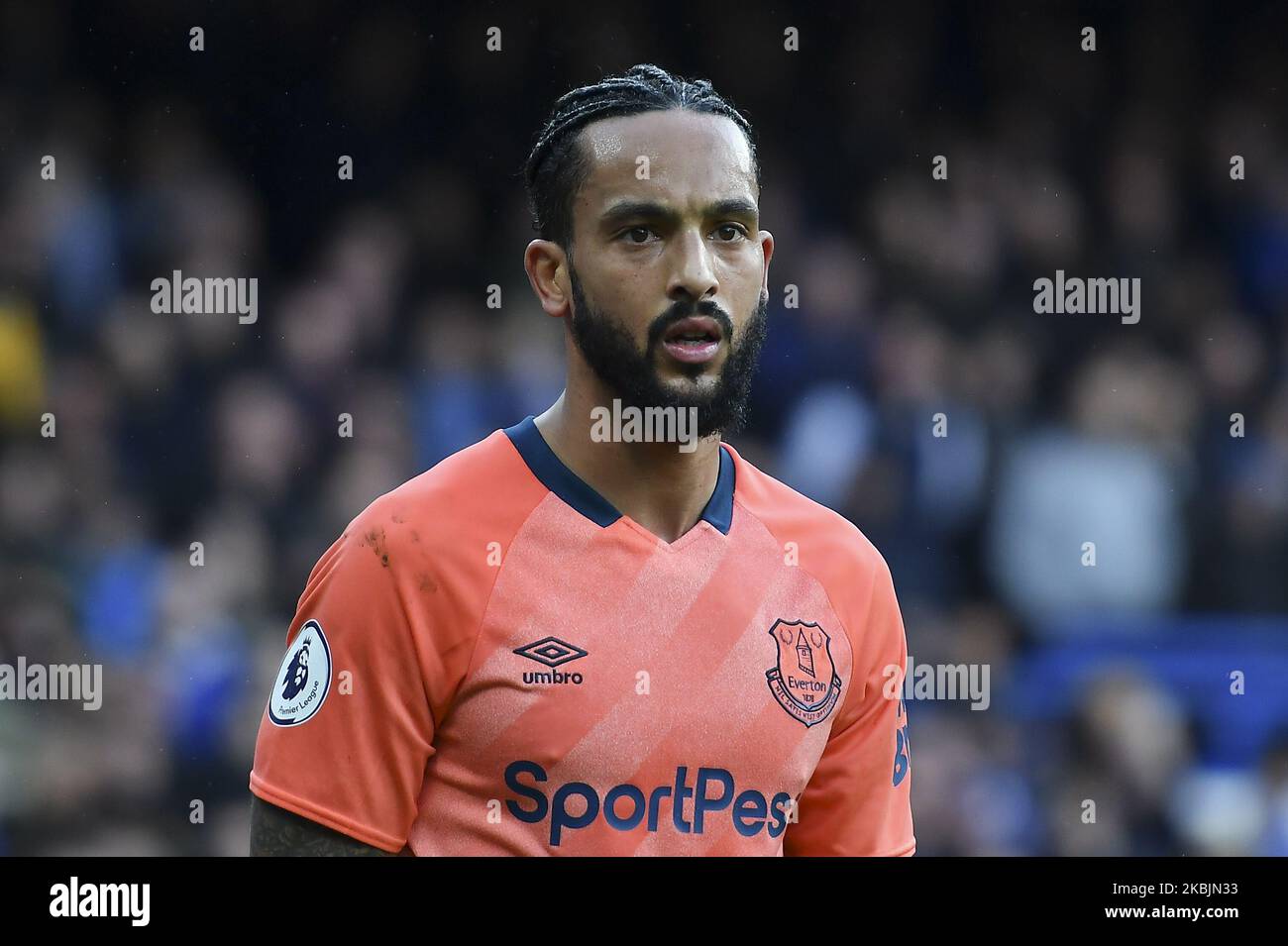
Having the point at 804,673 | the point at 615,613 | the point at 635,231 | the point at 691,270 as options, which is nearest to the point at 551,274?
the point at 635,231

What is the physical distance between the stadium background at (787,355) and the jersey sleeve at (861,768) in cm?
299

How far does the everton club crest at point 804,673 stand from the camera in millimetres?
2953

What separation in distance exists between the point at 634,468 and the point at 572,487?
0.13m

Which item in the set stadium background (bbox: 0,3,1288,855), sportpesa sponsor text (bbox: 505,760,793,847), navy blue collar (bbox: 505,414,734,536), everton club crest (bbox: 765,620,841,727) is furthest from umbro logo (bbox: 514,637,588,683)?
stadium background (bbox: 0,3,1288,855)

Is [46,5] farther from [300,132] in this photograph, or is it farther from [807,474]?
[807,474]

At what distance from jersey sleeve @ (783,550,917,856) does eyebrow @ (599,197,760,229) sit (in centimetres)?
80

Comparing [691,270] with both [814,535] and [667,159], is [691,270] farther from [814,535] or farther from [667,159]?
[814,535]

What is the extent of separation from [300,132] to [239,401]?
1568 millimetres

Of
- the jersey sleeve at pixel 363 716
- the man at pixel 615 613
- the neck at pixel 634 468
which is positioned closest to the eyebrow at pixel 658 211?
the man at pixel 615 613

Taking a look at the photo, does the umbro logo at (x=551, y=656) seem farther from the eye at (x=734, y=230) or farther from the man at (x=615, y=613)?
the eye at (x=734, y=230)

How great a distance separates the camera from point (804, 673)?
2.99 metres

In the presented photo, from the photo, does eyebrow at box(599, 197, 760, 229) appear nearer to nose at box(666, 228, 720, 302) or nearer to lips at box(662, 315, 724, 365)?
nose at box(666, 228, 720, 302)

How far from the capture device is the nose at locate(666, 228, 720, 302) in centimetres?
287

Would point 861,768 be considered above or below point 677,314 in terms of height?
below
